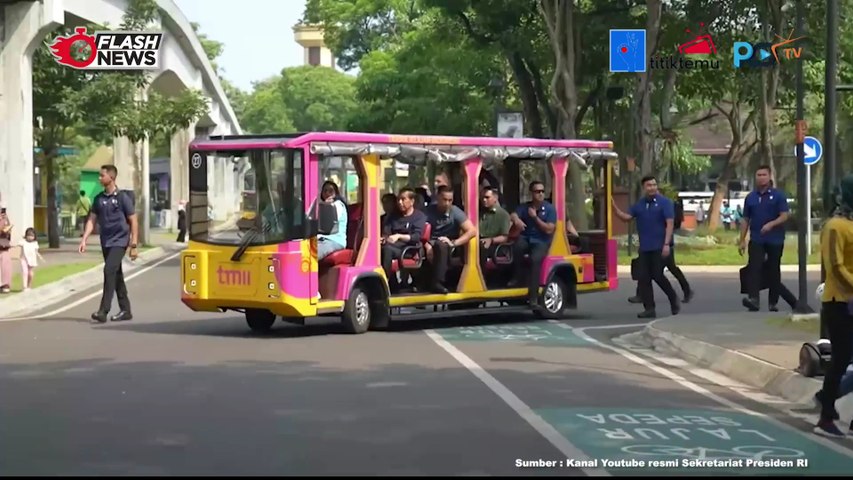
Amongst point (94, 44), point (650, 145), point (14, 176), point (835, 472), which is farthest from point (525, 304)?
point (94, 44)

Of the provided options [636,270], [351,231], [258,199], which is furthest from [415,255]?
[636,270]

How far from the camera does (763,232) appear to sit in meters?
19.8

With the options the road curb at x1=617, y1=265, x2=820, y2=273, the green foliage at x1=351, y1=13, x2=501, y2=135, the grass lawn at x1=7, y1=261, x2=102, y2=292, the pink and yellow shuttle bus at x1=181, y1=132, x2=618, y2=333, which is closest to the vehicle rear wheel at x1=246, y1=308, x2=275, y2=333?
the pink and yellow shuttle bus at x1=181, y1=132, x2=618, y2=333

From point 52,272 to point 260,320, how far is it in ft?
44.8

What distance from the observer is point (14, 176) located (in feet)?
120

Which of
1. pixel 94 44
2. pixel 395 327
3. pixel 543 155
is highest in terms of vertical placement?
pixel 94 44

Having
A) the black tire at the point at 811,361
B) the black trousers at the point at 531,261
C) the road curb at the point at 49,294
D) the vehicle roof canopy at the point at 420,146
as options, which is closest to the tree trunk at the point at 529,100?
the road curb at the point at 49,294

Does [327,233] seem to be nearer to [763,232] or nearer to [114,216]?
[114,216]

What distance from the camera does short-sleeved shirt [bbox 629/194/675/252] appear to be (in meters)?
20.4

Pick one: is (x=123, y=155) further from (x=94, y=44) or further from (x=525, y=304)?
(x=525, y=304)

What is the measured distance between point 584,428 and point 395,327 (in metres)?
8.97

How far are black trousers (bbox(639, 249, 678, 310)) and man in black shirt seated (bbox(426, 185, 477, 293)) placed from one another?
270 centimetres

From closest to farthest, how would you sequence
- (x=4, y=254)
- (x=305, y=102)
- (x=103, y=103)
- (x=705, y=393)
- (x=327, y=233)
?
(x=705, y=393), (x=327, y=233), (x=4, y=254), (x=103, y=103), (x=305, y=102)

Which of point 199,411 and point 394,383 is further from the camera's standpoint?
point 394,383
